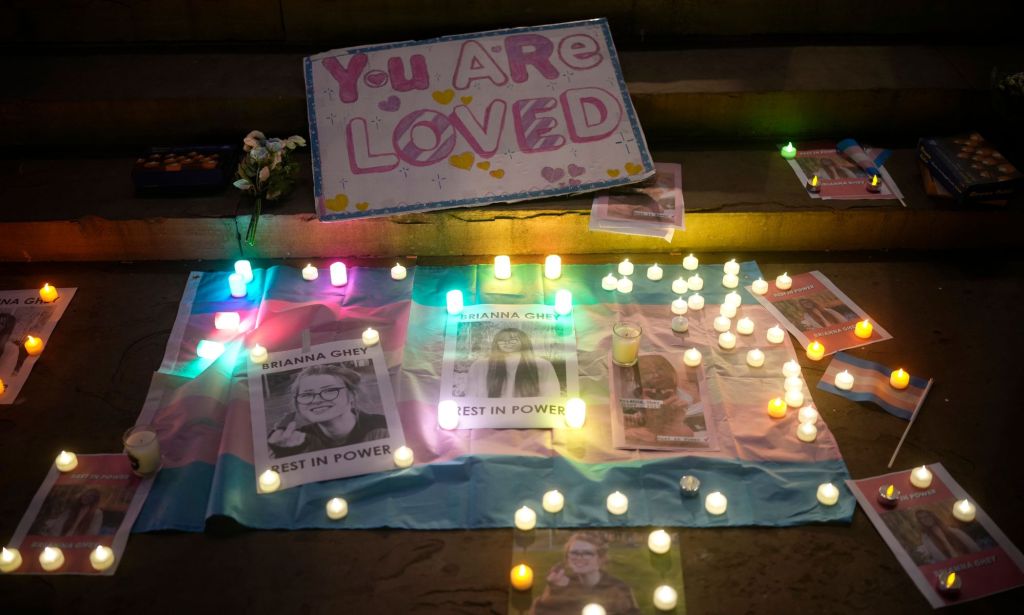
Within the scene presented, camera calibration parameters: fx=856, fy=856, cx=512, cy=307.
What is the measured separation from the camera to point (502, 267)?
3.49m

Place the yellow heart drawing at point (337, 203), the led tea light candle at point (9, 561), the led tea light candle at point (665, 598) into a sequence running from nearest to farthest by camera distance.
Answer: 1. the led tea light candle at point (665, 598)
2. the led tea light candle at point (9, 561)
3. the yellow heart drawing at point (337, 203)

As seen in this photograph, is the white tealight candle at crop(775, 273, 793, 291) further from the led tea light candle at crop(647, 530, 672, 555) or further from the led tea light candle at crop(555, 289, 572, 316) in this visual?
the led tea light candle at crop(647, 530, 672, 555)

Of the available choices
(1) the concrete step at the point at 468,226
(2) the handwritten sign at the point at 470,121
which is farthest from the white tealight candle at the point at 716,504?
(2) the handwritten sign at the point at 470,121

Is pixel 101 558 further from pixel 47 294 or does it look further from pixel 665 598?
pixel 665 598

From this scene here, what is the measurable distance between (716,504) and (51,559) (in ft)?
6.31

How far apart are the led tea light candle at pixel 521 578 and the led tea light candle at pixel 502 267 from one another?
4.60ft

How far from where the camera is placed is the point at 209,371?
3.01 meters

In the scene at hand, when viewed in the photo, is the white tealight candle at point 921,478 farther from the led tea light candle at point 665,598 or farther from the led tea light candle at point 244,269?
the led tea light candle at point 244,269

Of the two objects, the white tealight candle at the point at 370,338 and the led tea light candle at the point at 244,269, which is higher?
the led tea light candle at the point at 244,269

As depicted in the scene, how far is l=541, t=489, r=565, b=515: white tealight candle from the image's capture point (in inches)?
101

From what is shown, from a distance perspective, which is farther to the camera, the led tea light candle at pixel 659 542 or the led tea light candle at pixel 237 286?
the led tea light candle at pixel 237 286

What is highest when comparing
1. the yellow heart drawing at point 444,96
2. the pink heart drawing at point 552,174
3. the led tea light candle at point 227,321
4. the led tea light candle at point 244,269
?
the yellow heart drawing at point 444,96

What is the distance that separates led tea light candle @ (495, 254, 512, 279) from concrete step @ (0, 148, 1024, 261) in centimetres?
16

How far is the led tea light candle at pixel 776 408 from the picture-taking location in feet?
9.35
